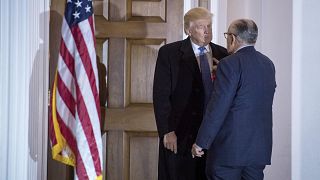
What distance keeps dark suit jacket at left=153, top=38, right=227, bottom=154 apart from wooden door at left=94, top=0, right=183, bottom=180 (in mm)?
437

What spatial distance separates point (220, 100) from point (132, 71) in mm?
1144

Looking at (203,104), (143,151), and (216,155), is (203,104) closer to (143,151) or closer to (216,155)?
(216,155)

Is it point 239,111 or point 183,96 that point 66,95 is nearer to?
point 183,96

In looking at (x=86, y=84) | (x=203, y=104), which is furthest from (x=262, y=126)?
(x=86, y=84)

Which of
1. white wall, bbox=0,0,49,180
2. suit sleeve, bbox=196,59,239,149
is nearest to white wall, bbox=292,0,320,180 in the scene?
suit sleeve, bbox=196,59,239,149

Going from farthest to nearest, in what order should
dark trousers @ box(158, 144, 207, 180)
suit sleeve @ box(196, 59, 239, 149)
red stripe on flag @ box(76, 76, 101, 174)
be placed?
dark trousers @ box(158, 144, 207, 180) < red stripe on flag @ box(76, 76, 101, 174) < suit sleeve @ box(196, 59, 239, 149)

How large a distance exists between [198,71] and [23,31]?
3.57 feet

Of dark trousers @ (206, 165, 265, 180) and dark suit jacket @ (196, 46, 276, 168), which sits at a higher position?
dark suit jacket @ (196, 46, 276, 168)

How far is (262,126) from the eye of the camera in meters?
2.22

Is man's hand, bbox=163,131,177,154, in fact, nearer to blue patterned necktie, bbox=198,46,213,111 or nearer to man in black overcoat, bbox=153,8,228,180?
man in black overcoat, bbox=153,8,228,180

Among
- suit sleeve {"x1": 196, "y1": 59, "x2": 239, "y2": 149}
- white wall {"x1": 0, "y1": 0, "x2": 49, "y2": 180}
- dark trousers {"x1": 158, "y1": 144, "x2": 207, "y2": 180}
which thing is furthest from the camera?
dark trousers {"x1": 158, "y1": 144, "x2": 207, "y2": 180}

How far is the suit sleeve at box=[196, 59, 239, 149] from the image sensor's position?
6.93ft

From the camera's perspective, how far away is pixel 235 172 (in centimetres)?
221

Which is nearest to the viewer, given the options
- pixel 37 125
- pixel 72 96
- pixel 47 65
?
pixel 72 96
